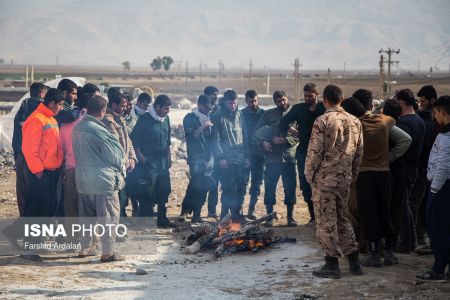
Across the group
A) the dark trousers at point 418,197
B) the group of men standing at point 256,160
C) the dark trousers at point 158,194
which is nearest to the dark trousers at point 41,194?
the group of men standing at point 256,160

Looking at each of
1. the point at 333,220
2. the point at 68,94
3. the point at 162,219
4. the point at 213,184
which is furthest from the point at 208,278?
the point at 213,184

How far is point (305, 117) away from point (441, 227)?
3.39 metres

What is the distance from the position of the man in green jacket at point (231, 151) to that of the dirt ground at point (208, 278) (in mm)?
1851

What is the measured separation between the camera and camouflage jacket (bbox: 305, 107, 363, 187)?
6.80 m

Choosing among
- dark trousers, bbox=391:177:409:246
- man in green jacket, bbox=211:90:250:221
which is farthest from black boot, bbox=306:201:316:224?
dark trousers, bbox=391:177:409:246

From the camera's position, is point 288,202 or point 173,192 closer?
point 288,202

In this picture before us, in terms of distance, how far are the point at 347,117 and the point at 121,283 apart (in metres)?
2.91

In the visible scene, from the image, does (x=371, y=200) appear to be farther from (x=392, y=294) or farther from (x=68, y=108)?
(x=68, y=108)

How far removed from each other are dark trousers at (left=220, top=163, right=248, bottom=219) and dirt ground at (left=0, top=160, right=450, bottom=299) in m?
1.84

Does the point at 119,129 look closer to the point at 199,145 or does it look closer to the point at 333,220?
the point at 199,145

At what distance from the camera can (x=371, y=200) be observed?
24.1ft

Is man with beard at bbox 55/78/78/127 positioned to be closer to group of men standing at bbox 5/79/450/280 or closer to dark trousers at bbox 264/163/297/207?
group of men standing at bbox 5/79/450/280

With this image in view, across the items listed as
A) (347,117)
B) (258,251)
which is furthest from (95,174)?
(347,117)

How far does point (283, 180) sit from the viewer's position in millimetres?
10523
